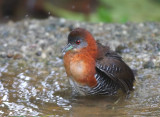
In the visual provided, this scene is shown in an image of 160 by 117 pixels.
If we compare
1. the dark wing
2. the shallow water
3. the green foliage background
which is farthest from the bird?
the green foliage background

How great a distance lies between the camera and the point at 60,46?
750cm

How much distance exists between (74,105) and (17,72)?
156 cm

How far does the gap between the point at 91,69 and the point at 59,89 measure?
784mm

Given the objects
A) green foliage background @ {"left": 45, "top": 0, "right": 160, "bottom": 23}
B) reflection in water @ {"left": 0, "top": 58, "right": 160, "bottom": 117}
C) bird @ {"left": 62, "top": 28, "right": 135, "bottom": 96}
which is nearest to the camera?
reflection in water @ {"left": 0, "top": 58, "right": 160, "bottom": 117}

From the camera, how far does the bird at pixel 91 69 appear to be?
208 inches

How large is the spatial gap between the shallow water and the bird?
7.3 inches

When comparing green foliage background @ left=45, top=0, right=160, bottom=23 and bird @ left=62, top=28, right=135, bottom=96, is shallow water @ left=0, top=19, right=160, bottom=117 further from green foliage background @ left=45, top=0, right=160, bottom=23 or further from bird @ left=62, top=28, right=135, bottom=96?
green foliage background @ left=45, top=0, right=160, bottom=23

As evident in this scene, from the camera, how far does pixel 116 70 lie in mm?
5477

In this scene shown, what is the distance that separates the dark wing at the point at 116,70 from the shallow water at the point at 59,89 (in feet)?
0.58

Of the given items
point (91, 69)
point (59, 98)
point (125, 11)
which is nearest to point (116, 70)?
point (91, 69)

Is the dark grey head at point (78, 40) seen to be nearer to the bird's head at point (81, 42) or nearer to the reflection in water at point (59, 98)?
the bird's head at point (81, 42)

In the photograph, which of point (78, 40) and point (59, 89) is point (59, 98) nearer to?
point (59, 89)

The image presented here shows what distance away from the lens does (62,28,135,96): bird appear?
17.3 feet

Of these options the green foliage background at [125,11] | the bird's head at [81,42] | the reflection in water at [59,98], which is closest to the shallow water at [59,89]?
the reflection in water at [59,98]
